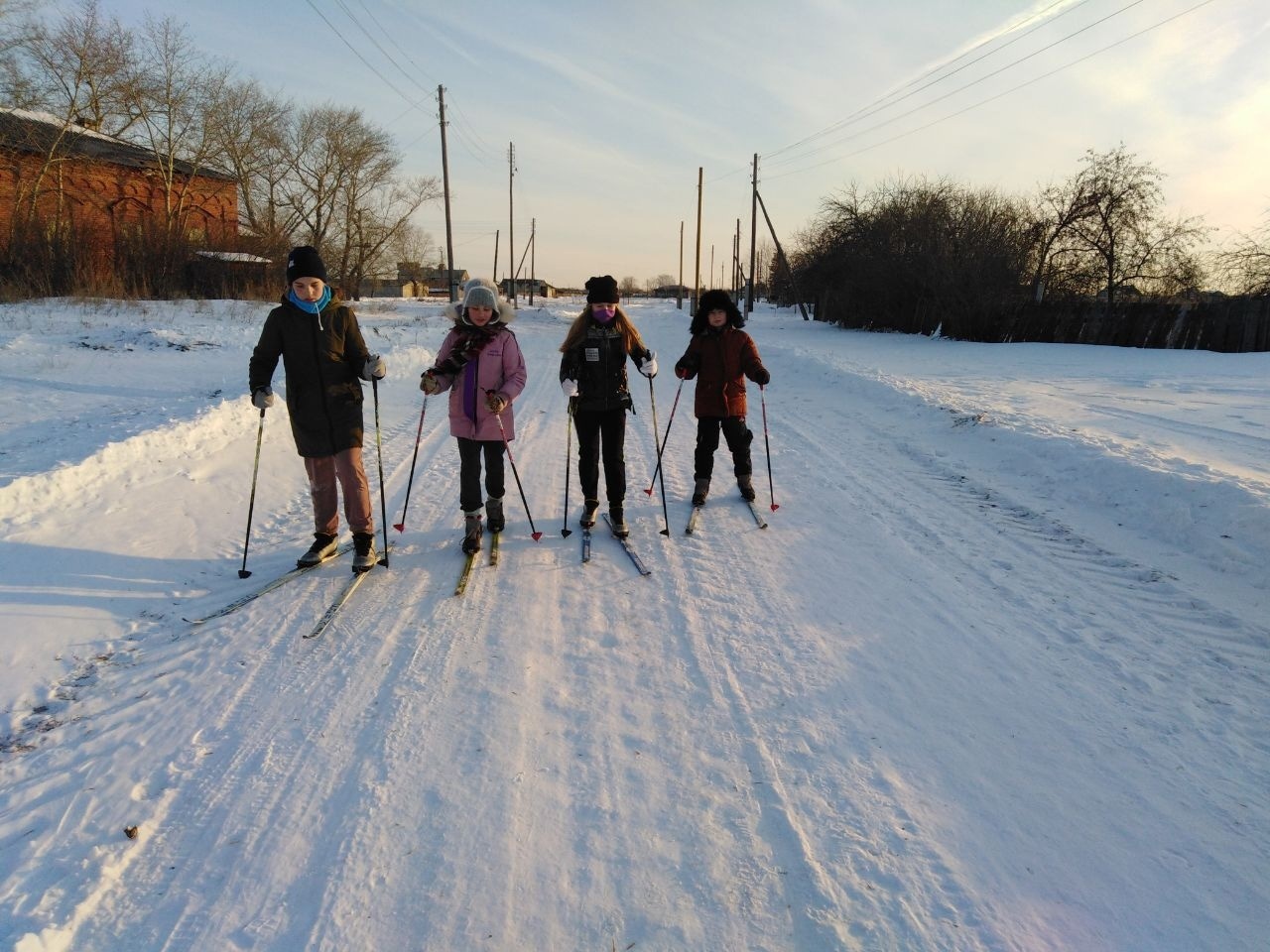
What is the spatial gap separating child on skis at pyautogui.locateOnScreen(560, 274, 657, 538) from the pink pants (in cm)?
164

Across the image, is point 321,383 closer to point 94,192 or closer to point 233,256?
point 233,256

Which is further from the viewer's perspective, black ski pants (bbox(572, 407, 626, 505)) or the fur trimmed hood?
black ski pants (bbox(572, 407, 626, 505))

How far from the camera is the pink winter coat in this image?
4996 millimetres

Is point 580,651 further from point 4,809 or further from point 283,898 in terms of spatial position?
point 4,809

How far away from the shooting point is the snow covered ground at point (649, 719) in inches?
86.5

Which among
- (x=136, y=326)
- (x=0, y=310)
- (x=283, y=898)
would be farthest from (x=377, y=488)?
(x=0, y=310)

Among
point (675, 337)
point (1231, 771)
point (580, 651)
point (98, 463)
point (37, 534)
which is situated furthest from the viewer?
point (675, 337)

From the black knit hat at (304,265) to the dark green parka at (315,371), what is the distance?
0.61 ft

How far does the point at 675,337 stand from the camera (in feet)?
85.0

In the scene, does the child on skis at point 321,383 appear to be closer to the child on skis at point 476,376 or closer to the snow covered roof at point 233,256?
the child on skis at point 476,376

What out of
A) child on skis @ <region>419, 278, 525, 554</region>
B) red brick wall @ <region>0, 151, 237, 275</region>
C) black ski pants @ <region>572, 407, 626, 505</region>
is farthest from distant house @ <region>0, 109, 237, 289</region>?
black ski pants @ <region>572, 407, 626, 505</region>

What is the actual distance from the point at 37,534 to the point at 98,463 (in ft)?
4.08

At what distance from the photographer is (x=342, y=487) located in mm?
4641

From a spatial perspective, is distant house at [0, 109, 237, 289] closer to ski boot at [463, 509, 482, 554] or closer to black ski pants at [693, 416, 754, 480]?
ski boot at [463, 509, 482, 554]
